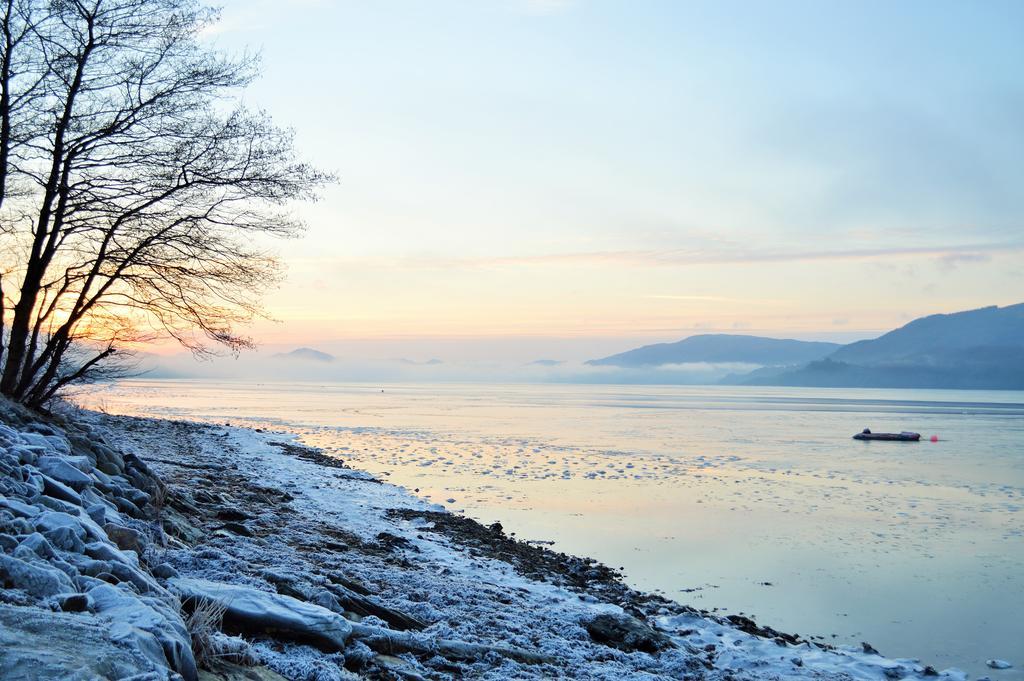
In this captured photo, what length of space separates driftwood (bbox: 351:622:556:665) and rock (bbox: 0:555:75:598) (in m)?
Result: 2.59

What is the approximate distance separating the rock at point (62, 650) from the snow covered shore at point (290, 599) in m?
0.01

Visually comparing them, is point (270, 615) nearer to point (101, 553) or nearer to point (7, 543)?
point (101, 553)

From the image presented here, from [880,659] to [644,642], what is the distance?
10.1ft

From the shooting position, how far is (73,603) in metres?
4.21

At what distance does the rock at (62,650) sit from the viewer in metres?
3.33

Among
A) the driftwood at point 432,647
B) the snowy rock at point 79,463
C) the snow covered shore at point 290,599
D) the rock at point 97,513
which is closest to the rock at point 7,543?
the snow covered shore at point 290,599

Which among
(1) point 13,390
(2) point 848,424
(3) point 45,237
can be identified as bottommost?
(2) point 848,424

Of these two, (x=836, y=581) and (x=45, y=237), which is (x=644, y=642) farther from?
(x=45, y=237)

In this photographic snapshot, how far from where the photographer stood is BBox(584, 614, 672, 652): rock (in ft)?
26.9

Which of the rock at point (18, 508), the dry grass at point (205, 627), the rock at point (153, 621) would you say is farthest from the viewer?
the rock at point (18, 508)

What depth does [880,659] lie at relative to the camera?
29.3 ft

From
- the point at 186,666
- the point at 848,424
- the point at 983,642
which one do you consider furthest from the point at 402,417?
the point at 186,666

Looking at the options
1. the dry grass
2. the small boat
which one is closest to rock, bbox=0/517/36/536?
the dry grass

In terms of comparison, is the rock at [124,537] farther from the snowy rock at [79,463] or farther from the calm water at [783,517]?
the calm water at [783,517]
